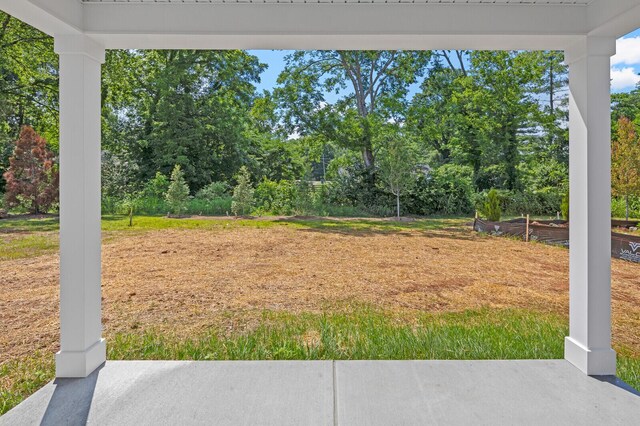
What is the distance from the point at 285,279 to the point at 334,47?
362 centimetres

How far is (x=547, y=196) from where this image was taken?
8453 mm

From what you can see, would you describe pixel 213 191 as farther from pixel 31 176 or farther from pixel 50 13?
pixel 50 13

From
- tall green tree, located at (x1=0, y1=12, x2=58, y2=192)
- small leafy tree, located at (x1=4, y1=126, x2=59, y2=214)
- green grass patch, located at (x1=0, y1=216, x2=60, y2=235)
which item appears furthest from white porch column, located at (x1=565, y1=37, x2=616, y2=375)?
tall green tree, located at (x1=0, y1=12, x2=58, y2=192)

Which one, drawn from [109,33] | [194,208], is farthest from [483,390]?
[194,208]

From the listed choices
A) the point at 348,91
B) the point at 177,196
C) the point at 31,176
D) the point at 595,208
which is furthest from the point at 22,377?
the point at 348,91

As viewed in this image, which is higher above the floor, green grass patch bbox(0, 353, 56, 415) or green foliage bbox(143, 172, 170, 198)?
green foliage bbox(143, 172, 170, 198)

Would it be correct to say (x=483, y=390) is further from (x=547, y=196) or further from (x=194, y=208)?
(x=547, y=196)

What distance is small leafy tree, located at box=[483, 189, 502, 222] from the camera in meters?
7.72

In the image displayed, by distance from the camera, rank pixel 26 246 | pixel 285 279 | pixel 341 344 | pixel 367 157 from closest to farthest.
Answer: pixel 341 344
pixel 285 279
pixel 26 246
pixel 367 157

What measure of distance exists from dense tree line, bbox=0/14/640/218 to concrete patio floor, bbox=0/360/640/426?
17.7 feet

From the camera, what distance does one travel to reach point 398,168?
8.48 m

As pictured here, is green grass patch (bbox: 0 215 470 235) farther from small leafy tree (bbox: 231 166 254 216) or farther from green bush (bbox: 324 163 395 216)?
green bush (bbox: 324 163 395 216)

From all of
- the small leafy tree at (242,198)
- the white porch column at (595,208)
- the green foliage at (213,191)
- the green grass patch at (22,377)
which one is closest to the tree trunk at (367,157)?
the small leafy tree at (242,198)

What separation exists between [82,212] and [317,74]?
817cm
